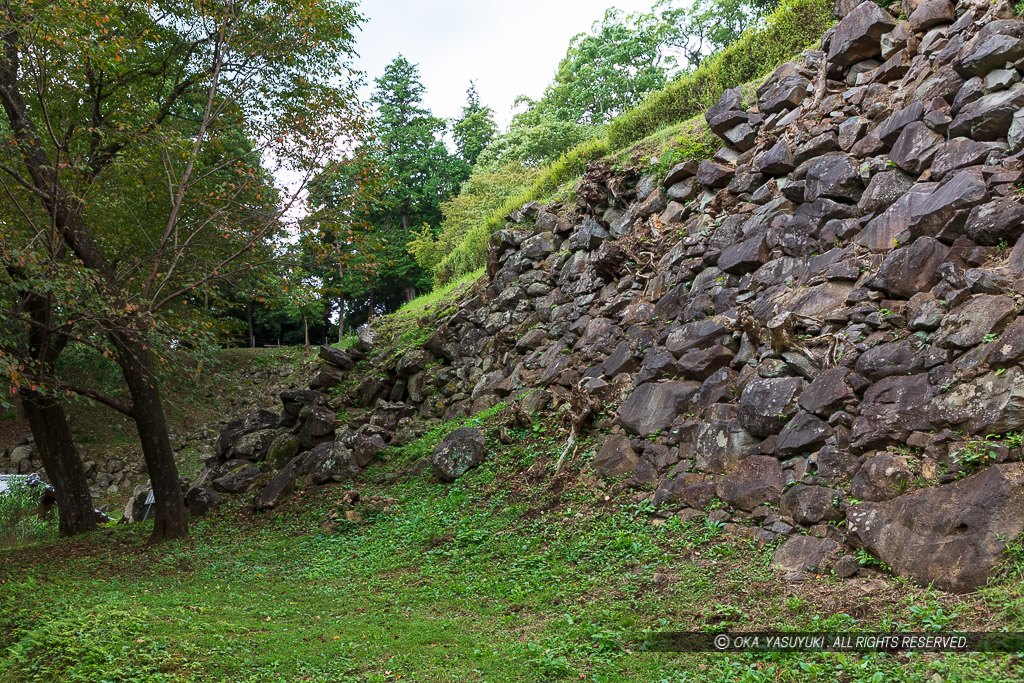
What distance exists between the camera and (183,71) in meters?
13.0

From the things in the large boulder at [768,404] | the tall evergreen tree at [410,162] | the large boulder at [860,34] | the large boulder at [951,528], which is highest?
the tall evergreen tree at [410,162]

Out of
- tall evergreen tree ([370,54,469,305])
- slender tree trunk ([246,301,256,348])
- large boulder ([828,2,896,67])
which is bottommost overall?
large boulder ([828,2,896,67])

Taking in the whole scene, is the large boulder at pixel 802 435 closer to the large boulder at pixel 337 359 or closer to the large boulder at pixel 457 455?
the large boulder at pixel 457 455

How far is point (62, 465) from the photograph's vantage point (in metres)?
12.4

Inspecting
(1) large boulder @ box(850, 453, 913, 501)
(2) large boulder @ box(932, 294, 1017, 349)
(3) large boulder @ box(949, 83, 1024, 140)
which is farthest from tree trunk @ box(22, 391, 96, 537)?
(3) large boulder @ box(949, 83, 1024, 140)

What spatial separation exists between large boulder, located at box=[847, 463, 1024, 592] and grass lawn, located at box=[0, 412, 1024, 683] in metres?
0.19

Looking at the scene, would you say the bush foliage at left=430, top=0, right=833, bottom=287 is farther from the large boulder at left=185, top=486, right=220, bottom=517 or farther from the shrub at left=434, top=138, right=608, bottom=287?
the large boulder at left=185, top=486, right=220, bottom=517

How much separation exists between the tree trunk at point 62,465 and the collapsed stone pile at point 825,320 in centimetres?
262

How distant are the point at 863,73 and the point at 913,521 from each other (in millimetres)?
8251

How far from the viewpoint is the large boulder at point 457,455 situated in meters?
12.0

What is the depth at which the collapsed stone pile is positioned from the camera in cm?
643

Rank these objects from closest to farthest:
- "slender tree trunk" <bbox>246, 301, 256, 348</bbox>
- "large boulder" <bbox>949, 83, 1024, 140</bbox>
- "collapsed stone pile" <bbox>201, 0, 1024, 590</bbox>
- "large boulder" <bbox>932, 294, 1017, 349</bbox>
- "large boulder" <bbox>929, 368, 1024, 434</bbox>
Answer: "large boulder" <bbox>929, 368, 1024, 434</bbox>, "collapsed stone pile" <bbox>201, 0, 1024, 590</bbox>, "large boulder" <bbox>932, 294, 1017, 349</bbox>, "large boulder" <bbox>949, 83, 1024, 140</bbox>, "slender tree trunk" <bbox>246, 301, 256, 348</bbox>

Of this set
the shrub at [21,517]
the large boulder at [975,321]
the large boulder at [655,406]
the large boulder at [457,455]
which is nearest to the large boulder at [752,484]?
the large boulder at [655,406]

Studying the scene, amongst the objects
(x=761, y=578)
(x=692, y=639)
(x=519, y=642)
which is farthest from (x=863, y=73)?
(x=519, y=642)
